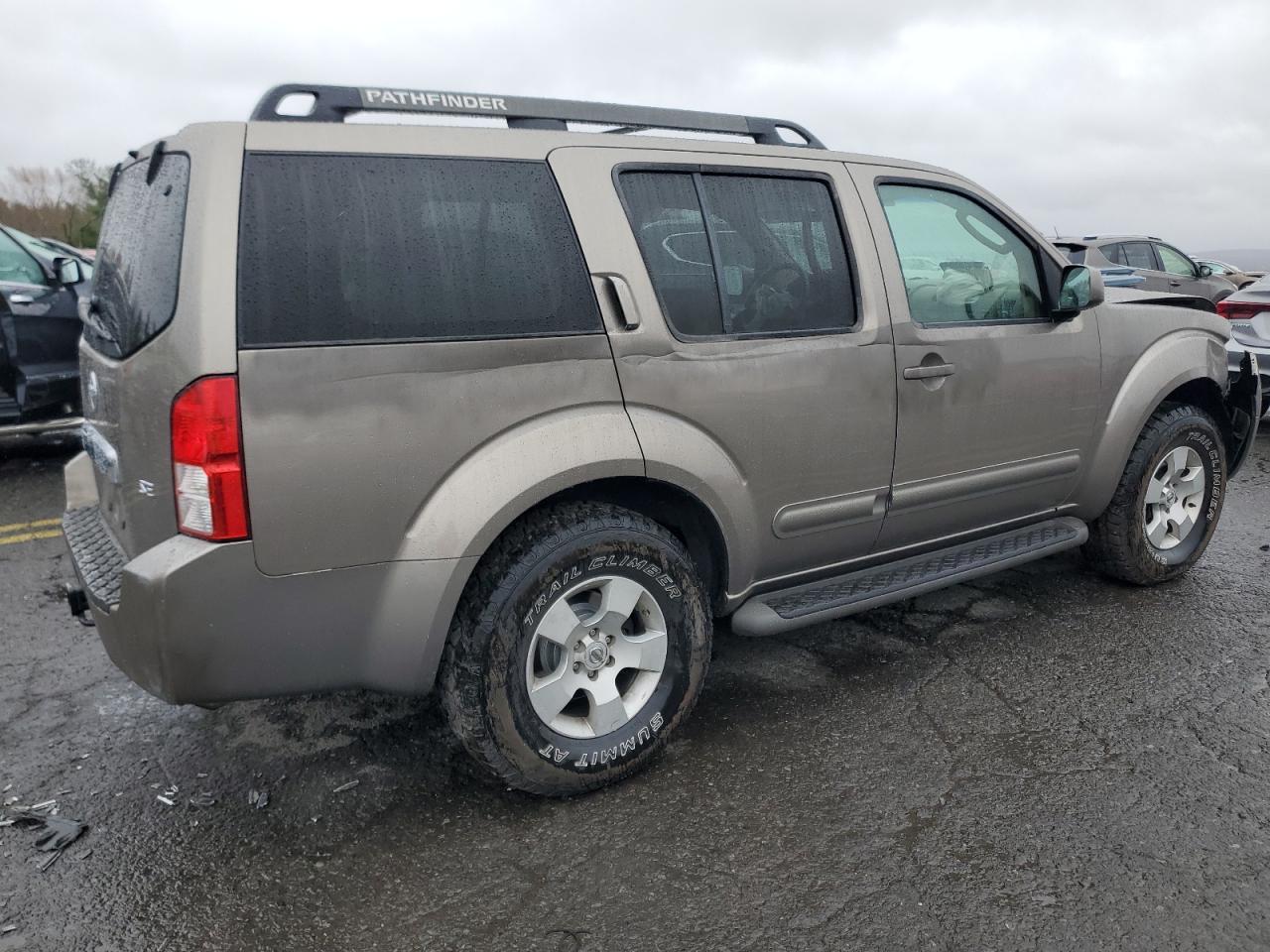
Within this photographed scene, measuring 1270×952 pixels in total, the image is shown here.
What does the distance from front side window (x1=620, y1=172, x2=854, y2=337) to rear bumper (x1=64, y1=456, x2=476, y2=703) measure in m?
1.07

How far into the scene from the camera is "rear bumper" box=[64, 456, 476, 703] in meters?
2.21

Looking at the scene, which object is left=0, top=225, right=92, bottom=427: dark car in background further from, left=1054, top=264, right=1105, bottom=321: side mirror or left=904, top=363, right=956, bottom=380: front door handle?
left=1054, top=264, right=1105, bottom=321: side mirror

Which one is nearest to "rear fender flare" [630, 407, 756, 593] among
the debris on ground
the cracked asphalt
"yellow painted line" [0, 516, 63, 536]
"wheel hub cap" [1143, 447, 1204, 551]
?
the cracked asphalt

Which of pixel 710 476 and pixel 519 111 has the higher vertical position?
pixel 519 111

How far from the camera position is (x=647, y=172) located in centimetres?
286

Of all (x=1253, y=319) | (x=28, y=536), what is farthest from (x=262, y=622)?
(x=1253, y=319)

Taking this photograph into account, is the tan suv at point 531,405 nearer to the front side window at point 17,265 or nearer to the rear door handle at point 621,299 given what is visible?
the rear door handle at point 621,299

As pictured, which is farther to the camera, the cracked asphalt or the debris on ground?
the debris on ground

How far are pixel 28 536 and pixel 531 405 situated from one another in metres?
4.02

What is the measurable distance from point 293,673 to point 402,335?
88cm

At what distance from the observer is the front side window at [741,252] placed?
2820mm

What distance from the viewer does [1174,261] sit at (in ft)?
48.0

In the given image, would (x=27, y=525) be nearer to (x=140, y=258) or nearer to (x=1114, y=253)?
(x=140, y=258)

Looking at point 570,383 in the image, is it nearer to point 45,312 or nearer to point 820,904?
point 820,904
